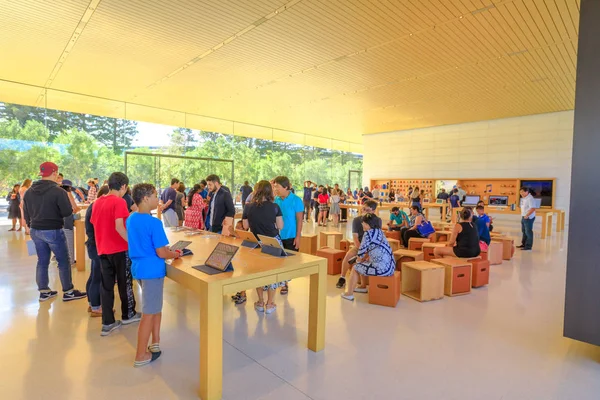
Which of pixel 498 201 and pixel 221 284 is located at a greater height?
pixel 498 201

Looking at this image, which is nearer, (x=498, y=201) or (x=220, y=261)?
(x=220, y=261)

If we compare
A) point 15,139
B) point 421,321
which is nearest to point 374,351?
point 421,321

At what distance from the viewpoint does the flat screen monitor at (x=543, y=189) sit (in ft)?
41.2

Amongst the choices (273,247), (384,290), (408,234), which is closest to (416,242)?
(408,234)

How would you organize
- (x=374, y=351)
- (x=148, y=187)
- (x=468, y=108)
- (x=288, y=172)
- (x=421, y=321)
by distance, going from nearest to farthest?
(x=148, y=187) → (x=374, y=351) → (x=421, y=321) → (x=468, y=108) → (x=288, y=172)

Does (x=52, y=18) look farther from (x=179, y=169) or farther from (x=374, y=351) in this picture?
(x=179, y=169)

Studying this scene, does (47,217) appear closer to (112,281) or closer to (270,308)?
(112,281)

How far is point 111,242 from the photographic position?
310 centimetres

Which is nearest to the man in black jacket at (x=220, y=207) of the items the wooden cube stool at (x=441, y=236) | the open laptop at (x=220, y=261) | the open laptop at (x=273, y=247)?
the open laptop at (x=273, y=247)

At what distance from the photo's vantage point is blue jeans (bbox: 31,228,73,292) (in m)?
3.83

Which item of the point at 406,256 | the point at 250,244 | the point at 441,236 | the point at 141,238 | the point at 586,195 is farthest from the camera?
the point at 441,236

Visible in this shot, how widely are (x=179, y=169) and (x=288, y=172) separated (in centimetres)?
639

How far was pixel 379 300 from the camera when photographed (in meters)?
4.01

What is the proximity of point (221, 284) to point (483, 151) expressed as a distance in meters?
15.0
